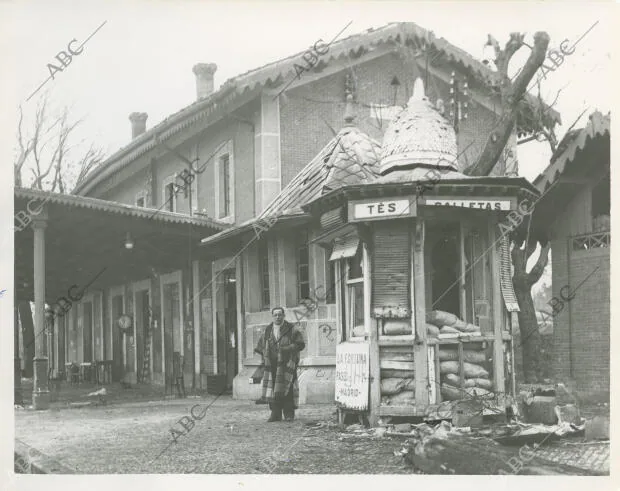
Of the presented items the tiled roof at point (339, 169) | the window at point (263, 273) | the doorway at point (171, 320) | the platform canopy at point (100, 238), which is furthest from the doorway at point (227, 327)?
the tiled roof at point (339, 169)

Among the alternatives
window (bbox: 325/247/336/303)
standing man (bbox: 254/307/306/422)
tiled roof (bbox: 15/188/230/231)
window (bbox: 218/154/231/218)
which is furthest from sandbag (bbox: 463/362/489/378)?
window (bbox: 218/154/231/218)

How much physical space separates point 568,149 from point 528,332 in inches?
146

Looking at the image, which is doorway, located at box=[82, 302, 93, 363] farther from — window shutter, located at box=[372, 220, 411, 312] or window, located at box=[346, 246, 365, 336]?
window shutter, located at box=[372, 220, 411, 312]

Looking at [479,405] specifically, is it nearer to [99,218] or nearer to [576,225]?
[576,225]

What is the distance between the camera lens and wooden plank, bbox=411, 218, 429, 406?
10.3m

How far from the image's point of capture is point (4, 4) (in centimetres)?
995

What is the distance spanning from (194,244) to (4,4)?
9.56m

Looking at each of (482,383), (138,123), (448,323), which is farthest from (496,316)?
(138,123)

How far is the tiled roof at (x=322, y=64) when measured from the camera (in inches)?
656

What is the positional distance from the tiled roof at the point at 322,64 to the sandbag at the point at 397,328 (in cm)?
748

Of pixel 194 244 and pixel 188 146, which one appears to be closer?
pixel 194 244

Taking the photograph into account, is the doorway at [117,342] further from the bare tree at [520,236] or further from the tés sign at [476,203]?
the tés sign at [476,203]
